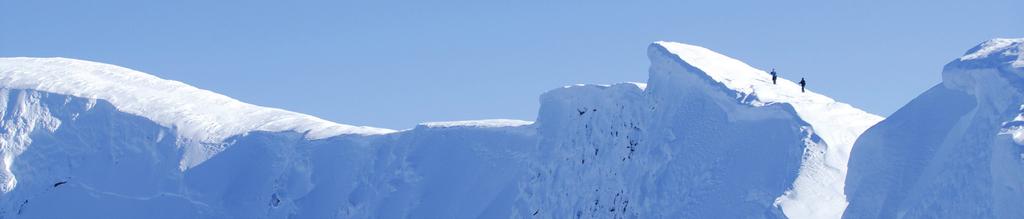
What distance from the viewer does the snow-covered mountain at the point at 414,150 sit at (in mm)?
54750

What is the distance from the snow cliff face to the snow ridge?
1.06 metres

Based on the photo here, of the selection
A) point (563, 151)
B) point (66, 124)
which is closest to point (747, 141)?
point (563, 151)

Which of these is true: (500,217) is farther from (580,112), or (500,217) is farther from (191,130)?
(191,130)

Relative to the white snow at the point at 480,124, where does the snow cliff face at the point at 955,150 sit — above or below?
above

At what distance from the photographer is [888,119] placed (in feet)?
168

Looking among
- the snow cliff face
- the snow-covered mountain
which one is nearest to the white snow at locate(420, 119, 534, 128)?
the snow-covered mountain

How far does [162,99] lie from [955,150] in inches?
1917

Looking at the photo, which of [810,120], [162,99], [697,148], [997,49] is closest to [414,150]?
[162,99]

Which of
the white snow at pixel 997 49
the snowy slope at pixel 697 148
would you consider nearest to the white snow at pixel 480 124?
the snowy slope at pixel 697 148

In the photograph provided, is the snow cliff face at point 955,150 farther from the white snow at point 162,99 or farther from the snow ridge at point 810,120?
the white snow at point 162,99

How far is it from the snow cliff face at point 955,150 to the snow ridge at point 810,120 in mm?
1056

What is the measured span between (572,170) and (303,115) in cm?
2402

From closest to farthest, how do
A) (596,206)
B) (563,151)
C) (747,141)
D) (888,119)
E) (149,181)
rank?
(888,119), (747,141), (596,206), (563,151), (149,181)

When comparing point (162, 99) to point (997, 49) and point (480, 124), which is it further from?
point (997, 49)
